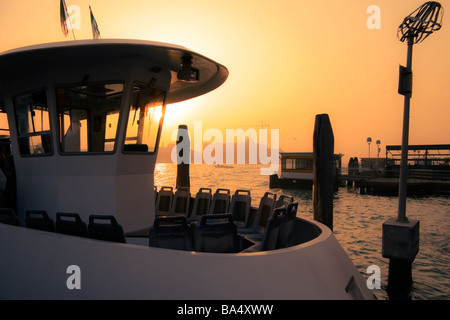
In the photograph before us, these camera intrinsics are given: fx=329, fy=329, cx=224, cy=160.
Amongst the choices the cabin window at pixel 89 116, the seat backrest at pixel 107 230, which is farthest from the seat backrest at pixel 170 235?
the cabin window at pixel 89 116

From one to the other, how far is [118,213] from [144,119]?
191cm

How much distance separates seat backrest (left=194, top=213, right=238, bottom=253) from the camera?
4.20m

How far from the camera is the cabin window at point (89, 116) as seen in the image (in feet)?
20.1

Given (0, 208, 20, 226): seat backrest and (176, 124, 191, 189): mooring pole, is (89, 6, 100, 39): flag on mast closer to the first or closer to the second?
(0, 208, 20, 226): seat backrest

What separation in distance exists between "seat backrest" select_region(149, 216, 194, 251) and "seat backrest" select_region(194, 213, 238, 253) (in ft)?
0.50

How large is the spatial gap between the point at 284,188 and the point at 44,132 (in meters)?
44.9

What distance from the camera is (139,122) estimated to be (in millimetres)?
6500

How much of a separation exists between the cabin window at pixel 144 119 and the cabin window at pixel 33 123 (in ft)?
5.01

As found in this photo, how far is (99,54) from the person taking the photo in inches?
225

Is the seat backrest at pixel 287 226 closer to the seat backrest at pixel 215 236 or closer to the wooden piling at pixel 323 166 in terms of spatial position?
the seat backrest at pixel 215 236

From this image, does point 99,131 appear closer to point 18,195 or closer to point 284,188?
point 18,195

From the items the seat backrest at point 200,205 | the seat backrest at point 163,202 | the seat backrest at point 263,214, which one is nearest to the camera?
the seat backrest at point 263,214

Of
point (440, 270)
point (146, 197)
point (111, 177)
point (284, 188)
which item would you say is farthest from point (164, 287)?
point (284, 188)

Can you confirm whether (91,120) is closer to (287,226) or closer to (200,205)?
(200,205)
